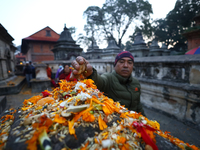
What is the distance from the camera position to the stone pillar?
6141mm

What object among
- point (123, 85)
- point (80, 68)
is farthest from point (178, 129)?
point (80, 68)

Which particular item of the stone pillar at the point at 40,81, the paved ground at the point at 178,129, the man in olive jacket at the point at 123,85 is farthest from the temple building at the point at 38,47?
the man in olive jacket at the point at 123,85

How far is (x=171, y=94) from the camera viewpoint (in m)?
3.63

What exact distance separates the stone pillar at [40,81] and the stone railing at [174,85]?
198 inches

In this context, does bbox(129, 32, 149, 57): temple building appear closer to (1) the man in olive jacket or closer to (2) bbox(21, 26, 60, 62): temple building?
(1) the man in olive jacket

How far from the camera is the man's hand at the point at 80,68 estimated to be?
146cm

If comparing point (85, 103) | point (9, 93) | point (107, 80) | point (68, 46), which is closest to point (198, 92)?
point (107, 80)

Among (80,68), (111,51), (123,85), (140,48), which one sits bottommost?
(123,85)

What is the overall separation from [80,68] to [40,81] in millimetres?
5594

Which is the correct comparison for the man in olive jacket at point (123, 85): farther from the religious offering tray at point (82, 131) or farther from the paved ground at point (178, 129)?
the paved ground at point (178, 129)

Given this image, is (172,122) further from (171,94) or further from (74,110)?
(74,110)

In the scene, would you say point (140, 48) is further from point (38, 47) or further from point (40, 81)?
point (38, 47)

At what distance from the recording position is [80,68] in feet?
4.93

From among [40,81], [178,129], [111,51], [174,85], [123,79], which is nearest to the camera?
[123,79]
